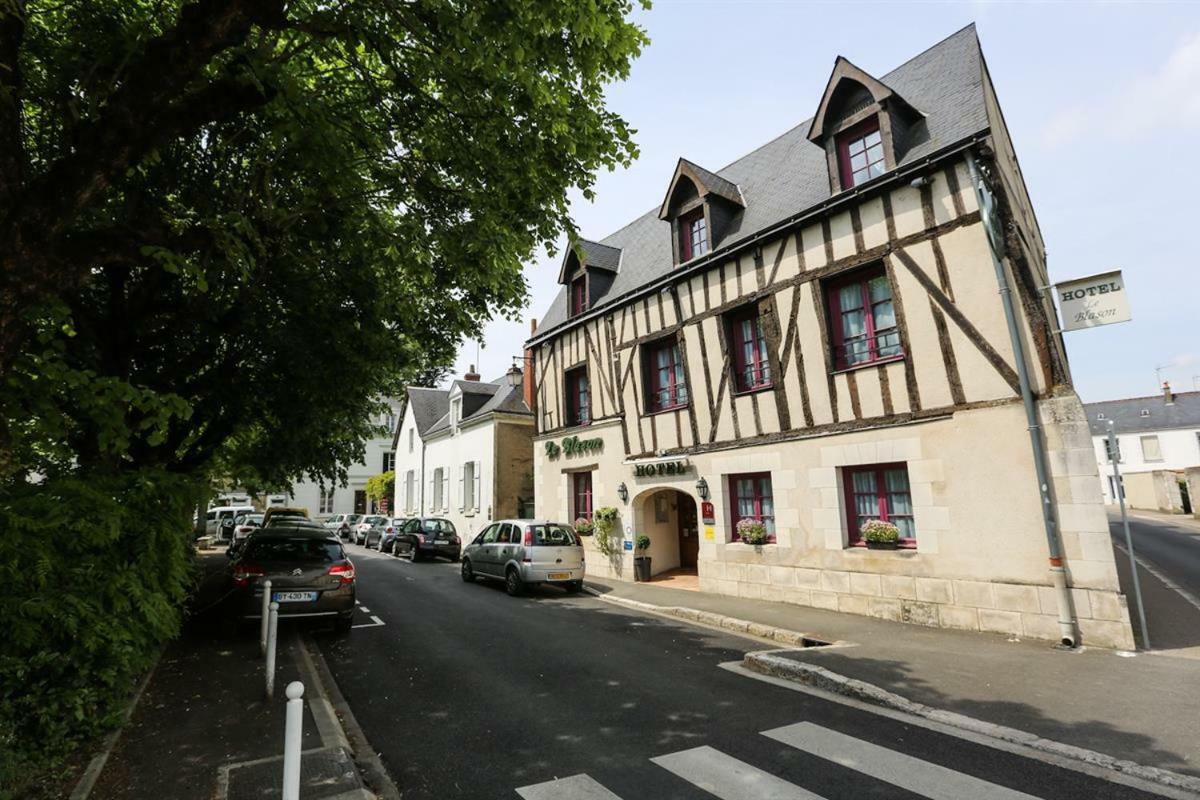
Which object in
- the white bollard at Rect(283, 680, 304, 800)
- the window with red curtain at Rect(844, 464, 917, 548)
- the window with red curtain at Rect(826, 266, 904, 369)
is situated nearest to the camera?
the white bollard at Rect(283, 680, 304, 800)

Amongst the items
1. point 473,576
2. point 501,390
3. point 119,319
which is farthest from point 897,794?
point 501,390

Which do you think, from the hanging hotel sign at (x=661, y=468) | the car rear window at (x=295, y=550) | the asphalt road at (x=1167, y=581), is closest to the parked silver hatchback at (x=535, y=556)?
the hanging hotel sign at (x=661, y=468)

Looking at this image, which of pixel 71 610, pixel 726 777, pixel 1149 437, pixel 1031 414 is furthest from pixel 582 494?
pixel 1149 437

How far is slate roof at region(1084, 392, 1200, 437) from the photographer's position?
124 ft

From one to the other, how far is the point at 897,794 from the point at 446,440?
25.7 m

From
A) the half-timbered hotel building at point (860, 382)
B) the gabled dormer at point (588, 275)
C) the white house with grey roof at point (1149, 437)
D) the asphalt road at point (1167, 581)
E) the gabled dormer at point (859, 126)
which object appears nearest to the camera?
the asphalt road at point (1167, 581)

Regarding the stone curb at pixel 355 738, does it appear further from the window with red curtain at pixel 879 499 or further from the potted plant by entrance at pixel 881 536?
the window with red curtain at pixel 879 499

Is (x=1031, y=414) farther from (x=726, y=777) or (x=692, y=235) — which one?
(x=692, y=235)

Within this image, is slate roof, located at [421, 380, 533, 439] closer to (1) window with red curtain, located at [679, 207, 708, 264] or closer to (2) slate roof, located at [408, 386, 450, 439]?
(2) slate roof, located at [408, 386, 450, 439]

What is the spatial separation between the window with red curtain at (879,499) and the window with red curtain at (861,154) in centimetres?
524

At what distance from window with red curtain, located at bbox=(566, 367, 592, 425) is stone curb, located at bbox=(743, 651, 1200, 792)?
10.6 m

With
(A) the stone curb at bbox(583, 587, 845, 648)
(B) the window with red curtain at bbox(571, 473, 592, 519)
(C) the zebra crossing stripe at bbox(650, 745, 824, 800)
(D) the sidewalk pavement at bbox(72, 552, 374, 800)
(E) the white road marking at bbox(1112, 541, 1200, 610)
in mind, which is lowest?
(E) the white road marking at bbox(1112, 541, 1200, 610)

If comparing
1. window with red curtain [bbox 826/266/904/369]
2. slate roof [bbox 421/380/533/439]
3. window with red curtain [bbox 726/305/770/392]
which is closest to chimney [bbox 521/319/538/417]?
slate roof [bbox 421/380/533/439]

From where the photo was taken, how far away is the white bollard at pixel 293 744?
3.12 meters
